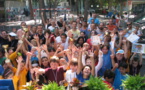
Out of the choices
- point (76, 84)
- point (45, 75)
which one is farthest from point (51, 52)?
point (76, 84)

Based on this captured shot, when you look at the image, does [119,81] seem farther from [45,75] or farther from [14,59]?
[14,59]

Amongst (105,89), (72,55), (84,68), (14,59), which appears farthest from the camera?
(14,59)

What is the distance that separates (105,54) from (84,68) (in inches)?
51.6

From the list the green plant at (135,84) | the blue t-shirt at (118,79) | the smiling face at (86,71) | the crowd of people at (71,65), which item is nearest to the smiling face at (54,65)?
the crowd of people at (71,65)

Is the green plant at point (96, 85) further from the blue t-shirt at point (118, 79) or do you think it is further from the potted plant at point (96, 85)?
the blue t-shirt at point (118, 79)

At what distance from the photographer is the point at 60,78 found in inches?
147

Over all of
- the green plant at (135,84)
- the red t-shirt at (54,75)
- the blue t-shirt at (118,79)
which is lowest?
the blue t-shirt at (118,79)

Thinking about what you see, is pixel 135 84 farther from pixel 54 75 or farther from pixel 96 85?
pixel 54 75

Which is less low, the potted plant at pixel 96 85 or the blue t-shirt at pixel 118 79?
the potted plant at pixel 96 85

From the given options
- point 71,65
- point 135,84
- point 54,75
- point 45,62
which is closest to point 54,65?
point 54,75

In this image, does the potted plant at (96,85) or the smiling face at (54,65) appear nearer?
the potted plant at (96,85)

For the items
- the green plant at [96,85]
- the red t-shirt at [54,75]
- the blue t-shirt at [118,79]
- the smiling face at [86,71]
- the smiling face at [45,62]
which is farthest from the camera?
the smiling face at [45,62]

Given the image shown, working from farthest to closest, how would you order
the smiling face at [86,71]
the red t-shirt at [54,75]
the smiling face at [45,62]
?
the smiling face at [45,62] < the red t-shirt at [54,75] < the smiling face at [86,71]

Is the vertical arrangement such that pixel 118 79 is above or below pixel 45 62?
below
